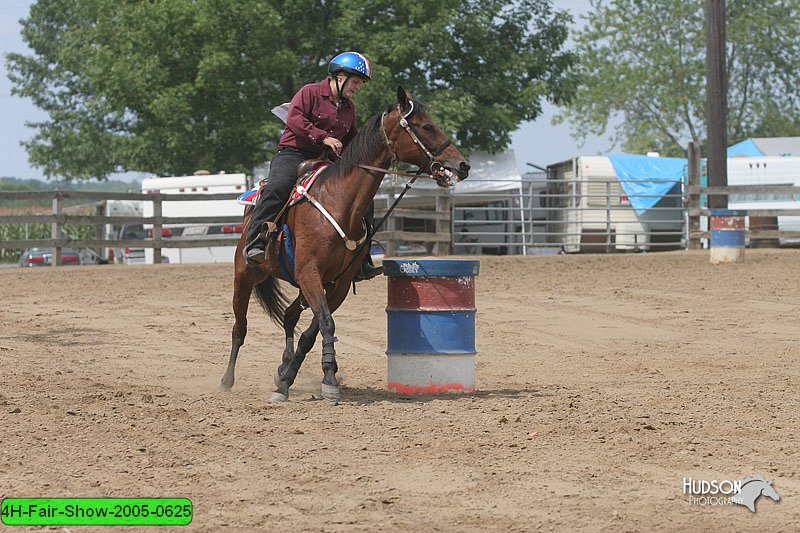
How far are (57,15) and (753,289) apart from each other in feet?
171

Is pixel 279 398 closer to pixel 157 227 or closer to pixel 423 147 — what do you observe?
pixel 423 147

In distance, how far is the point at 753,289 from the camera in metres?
17.1

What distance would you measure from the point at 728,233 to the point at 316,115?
14.3 meters

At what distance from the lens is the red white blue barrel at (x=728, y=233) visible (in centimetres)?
2139

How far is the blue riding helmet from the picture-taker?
859 centimetres

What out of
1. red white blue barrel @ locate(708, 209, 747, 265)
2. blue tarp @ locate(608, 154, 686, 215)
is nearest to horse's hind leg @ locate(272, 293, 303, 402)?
red white blue barrel @ locate(708, 209, 747, 265)

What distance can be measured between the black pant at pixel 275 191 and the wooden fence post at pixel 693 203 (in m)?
18.7

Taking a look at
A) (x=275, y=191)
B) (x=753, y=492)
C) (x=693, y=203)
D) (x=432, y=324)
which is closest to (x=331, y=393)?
(x=432, y=324)

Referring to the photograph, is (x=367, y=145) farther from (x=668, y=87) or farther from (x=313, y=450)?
(x=668, y=87)

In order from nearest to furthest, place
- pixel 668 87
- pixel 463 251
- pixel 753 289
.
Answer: pixel 753 289 < pixel 463 251 < pixel 668 87

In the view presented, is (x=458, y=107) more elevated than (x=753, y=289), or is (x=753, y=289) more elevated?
(x=458, y=107)

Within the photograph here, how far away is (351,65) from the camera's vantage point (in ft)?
28.2

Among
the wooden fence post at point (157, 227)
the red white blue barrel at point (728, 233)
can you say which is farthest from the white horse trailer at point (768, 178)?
the wooden fence post at point (157, 227)

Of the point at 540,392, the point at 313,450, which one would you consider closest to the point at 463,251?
the point at 540,392
